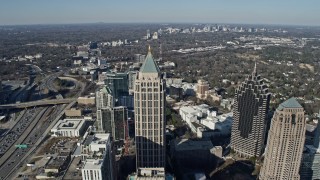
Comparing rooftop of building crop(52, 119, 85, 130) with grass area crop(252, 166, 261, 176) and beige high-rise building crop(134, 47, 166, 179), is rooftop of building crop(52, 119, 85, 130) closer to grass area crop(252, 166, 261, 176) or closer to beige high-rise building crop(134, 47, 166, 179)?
beige high-rise building crop(134, 47, 166, 179)

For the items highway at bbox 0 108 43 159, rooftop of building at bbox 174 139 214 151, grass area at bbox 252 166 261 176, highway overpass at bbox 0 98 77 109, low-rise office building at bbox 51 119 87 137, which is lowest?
grass area at bbox 252 166 261 176

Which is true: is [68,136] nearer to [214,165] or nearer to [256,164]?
[214,165]

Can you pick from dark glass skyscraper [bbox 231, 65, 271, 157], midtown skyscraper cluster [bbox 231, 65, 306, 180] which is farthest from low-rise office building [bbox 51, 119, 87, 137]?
midtown skyscraper cluster [bbox 231, 65, 306, 180]

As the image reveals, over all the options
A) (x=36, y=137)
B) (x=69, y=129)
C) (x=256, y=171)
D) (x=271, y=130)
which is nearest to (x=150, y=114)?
(x=271, y=130)

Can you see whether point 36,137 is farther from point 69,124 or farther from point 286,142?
point 286,142

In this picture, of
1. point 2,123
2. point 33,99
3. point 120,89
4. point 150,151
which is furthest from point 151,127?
point 33,99

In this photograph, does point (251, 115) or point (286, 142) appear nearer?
point (286, 142)
